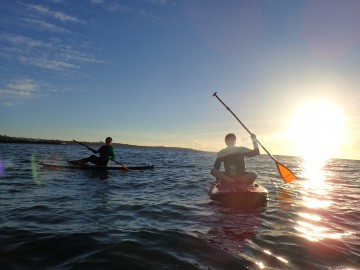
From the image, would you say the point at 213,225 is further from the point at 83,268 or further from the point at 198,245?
the point at 83,268

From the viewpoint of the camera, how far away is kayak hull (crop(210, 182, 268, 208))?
9906 mm

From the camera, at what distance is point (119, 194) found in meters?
12.0

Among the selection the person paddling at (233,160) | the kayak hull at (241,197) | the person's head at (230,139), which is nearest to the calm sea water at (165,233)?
the kayak hull at (241,197)

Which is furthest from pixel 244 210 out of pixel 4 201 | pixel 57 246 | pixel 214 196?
pixel 4 201

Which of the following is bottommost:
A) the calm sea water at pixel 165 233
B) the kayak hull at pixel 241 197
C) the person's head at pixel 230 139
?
the calm sea water at pixel 165 233

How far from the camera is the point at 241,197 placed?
990cm

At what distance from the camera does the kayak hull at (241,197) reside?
9.91 meters

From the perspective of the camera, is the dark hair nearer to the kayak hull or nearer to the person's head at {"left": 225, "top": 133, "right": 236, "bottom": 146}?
the person's head at {"left": 225, "top": 133, "right": 236, "bottom": 146}

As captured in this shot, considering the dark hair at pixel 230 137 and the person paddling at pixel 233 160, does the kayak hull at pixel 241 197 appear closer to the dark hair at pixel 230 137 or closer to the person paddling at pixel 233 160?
the person paddling at pixel 233 160

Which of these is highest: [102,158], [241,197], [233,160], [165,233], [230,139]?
[230,139]

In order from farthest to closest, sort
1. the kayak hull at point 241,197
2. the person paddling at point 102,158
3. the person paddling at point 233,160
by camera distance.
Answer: the person paddling at point 102,158 < the person paddling at point 233,160 < the kayak hull at point 241,197

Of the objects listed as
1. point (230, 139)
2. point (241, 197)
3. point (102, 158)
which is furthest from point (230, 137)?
point (102, 158)

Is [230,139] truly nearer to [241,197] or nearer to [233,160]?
[233,160]

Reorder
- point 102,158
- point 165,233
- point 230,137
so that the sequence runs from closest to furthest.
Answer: point 165,233 < point 230,137 < point 102,158
